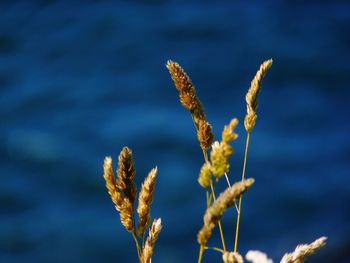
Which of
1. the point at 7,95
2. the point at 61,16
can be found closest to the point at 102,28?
the point at 61,16

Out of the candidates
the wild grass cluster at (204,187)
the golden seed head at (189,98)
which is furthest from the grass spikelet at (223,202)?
Result: the golden seed head at (189,98)

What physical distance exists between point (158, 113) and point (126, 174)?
11.0 feet

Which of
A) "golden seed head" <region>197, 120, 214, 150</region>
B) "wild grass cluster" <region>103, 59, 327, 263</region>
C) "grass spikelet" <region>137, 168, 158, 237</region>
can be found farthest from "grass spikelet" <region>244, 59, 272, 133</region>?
"grass spikelet" <region>137, 168, 158, 237</region>

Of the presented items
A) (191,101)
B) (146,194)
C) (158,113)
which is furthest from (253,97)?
(158,113)

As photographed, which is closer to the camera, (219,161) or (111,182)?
(219,161)

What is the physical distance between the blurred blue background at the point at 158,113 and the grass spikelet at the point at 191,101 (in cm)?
244

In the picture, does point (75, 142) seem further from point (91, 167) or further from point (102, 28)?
point (102, 28)

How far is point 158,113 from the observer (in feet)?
15.1

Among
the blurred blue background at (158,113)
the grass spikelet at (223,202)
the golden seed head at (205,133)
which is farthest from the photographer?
the blurred blue background at (158,113)

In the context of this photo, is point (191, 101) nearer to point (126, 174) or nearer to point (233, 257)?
point (126, 174)

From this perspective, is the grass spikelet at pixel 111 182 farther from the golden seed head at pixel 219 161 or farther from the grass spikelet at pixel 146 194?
the golden seed head at pixel 219 161

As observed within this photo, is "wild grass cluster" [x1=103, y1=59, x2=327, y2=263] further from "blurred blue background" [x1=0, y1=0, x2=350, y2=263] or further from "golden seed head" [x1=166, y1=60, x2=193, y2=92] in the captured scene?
"blurred blue background" [x1=0, y1=0, x2=350, y2=263]

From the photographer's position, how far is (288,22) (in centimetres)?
537

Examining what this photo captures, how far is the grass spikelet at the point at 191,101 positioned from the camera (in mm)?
1354
